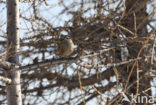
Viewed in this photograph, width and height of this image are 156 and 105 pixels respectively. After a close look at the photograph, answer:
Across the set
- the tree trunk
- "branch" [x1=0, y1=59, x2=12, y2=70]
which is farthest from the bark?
"branch" [x1=0, y1=59, x2=12, y2=70]

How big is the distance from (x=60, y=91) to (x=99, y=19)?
4.37 ft

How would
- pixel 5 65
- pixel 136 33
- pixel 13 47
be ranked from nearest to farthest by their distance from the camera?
pixel 5 65 < pixel 13 47 < pixel 136 33

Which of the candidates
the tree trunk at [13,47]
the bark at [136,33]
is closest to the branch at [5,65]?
the tree trunk at [13,47]

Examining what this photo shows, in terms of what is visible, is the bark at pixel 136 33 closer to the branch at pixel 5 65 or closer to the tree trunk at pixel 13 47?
the tree trunk at pixel 13 47

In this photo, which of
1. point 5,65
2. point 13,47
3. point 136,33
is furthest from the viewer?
point 136,33

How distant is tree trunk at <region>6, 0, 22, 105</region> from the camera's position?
2521mm

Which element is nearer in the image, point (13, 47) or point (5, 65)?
point (5, 65)

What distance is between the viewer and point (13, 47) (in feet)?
8.68

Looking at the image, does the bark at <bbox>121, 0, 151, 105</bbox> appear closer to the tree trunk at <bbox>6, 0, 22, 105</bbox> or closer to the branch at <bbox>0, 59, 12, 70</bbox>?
the tree trunk at <bbox>6, 0, 22, 105</bbox>

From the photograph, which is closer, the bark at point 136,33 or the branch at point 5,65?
the branch at point 5,65

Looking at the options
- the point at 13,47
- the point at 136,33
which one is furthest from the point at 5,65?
the point at 136,33

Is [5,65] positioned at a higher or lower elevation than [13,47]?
lower

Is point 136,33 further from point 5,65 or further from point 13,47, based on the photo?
point 5,65

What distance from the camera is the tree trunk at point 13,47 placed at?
2521 mm
